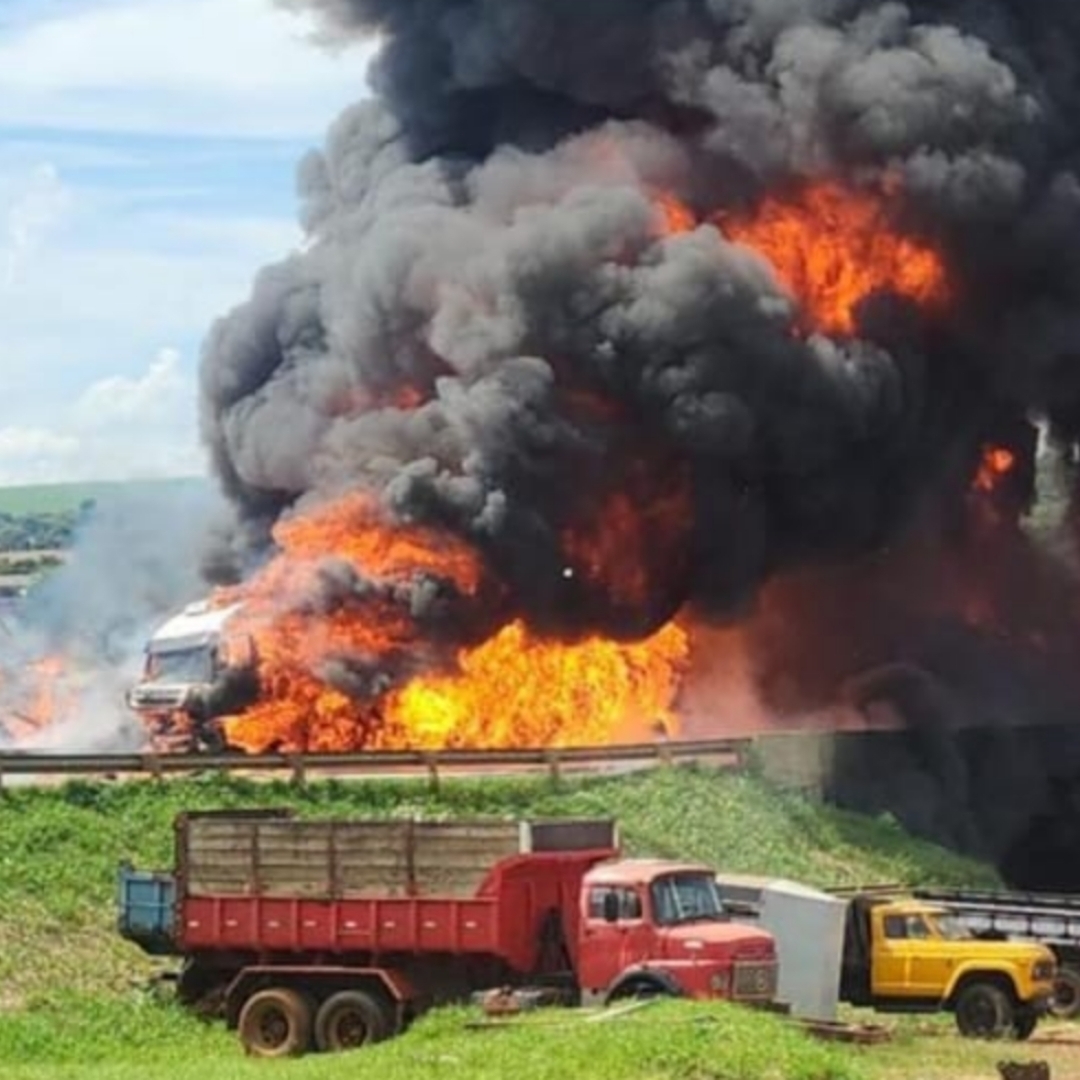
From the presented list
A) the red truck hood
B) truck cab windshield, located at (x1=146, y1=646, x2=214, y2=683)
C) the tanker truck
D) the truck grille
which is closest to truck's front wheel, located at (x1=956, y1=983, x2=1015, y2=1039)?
the truck grille

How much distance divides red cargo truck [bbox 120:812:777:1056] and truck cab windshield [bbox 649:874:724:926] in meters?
0.02

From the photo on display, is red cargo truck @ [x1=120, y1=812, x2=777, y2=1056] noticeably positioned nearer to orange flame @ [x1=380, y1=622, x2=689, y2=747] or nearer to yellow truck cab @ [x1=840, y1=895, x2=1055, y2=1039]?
yellow truck cab @ [x1=840, y1=895, x2=1055, y2=1039]

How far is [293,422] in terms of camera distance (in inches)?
2331

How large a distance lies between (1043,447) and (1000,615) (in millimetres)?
5381

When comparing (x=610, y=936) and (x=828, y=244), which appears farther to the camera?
(x=828, y=244)

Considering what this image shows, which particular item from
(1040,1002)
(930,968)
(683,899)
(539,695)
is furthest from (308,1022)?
(539,695)

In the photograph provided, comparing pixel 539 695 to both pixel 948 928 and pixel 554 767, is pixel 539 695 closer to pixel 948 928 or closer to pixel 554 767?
pixel 554 767

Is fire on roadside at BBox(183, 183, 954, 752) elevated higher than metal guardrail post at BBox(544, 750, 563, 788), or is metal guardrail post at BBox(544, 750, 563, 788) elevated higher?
fire on roadside at BBox(183, 183, 954, 752)

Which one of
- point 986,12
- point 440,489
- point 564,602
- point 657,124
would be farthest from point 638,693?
point 986,12

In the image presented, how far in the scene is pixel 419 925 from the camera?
31.6 metres

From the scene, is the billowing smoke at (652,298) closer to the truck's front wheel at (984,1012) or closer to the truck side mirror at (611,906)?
the truck's front wheel at (984,1012)

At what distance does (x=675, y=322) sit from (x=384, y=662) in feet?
33.9

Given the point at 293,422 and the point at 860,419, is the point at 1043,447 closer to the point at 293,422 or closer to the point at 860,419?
the point at 860,419

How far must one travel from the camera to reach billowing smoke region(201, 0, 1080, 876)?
55.8m
